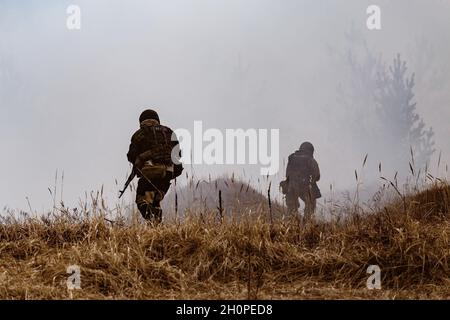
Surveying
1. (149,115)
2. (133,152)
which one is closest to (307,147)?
(149,115)

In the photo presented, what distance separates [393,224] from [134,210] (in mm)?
3139

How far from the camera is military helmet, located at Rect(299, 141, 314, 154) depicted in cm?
1185

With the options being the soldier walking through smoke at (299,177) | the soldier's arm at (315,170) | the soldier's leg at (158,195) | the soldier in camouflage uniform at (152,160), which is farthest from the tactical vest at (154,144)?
the soldier's arm at (315,170)

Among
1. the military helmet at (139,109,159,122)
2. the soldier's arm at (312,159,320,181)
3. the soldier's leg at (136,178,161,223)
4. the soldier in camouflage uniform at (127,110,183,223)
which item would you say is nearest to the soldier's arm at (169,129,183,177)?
the soldier in camouflage uniform at (127,110,183,223)

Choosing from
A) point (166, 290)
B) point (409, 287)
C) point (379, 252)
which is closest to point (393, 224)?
point (379, 252)

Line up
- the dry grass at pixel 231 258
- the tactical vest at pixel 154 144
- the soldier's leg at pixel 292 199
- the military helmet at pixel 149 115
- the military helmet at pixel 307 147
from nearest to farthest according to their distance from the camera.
→ 1. the dry grass at pixel 231 258
2. the tactical vest at pixel 154 144
3. the military helmet at pixel 149 115
4. the soldier's leg at pixel 292 199
5. the military helmet at pixel 307 147

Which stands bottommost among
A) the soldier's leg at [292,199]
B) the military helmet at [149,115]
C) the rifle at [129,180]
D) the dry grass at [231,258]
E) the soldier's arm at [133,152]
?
the soldier's leg at [292,199]

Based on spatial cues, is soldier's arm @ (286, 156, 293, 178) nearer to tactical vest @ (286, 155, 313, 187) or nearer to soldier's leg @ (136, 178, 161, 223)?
tactical vest @ (286, 155, 313, 187)

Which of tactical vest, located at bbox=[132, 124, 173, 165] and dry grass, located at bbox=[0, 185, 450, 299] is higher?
tactical vest, located at bbox=[132, 124, 173, 165]

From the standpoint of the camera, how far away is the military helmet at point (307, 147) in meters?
11.9

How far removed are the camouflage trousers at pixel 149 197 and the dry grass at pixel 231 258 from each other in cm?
114

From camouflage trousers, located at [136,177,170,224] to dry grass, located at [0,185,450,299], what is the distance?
114cm

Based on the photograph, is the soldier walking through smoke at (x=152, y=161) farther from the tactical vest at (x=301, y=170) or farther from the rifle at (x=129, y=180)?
the tactical vest at (x=301, y=170)
